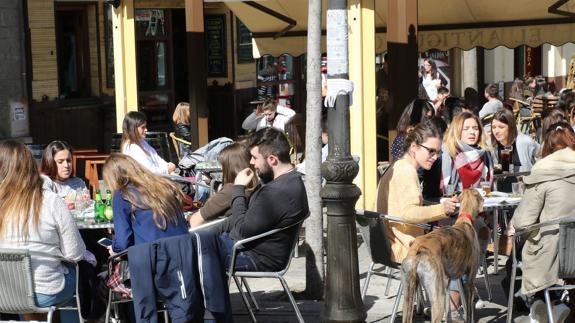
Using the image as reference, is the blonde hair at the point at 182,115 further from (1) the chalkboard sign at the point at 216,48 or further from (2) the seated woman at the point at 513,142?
(1) the chalkboard sign at the point at 216,48

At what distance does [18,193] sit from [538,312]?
339 centimetres

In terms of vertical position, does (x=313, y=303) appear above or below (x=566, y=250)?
below

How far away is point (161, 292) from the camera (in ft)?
20.7

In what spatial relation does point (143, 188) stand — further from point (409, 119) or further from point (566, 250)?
point (409, 119)

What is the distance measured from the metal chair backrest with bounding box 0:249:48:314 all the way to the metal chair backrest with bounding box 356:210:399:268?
88.1 inches

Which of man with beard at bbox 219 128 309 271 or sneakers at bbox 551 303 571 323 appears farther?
man with beard at bbox 219 128 309 271

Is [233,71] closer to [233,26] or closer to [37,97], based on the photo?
[233,26]

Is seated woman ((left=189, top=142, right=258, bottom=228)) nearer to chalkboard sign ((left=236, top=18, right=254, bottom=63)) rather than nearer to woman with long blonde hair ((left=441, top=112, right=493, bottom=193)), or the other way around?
woman with long blonde hair ((left=441, top=112, right=493, bottom=193))

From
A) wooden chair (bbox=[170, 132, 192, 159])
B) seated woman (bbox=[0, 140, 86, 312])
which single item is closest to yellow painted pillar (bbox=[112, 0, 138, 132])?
wooden chair (bbox=[170, 132, 192, 159])

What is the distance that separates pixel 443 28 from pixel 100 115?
658 centimetres

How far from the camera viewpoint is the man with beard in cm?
715

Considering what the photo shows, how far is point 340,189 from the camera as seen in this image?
7.06m

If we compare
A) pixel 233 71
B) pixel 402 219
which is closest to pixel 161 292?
pixel 402 219

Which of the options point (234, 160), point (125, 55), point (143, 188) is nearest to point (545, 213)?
point (234, 160)
